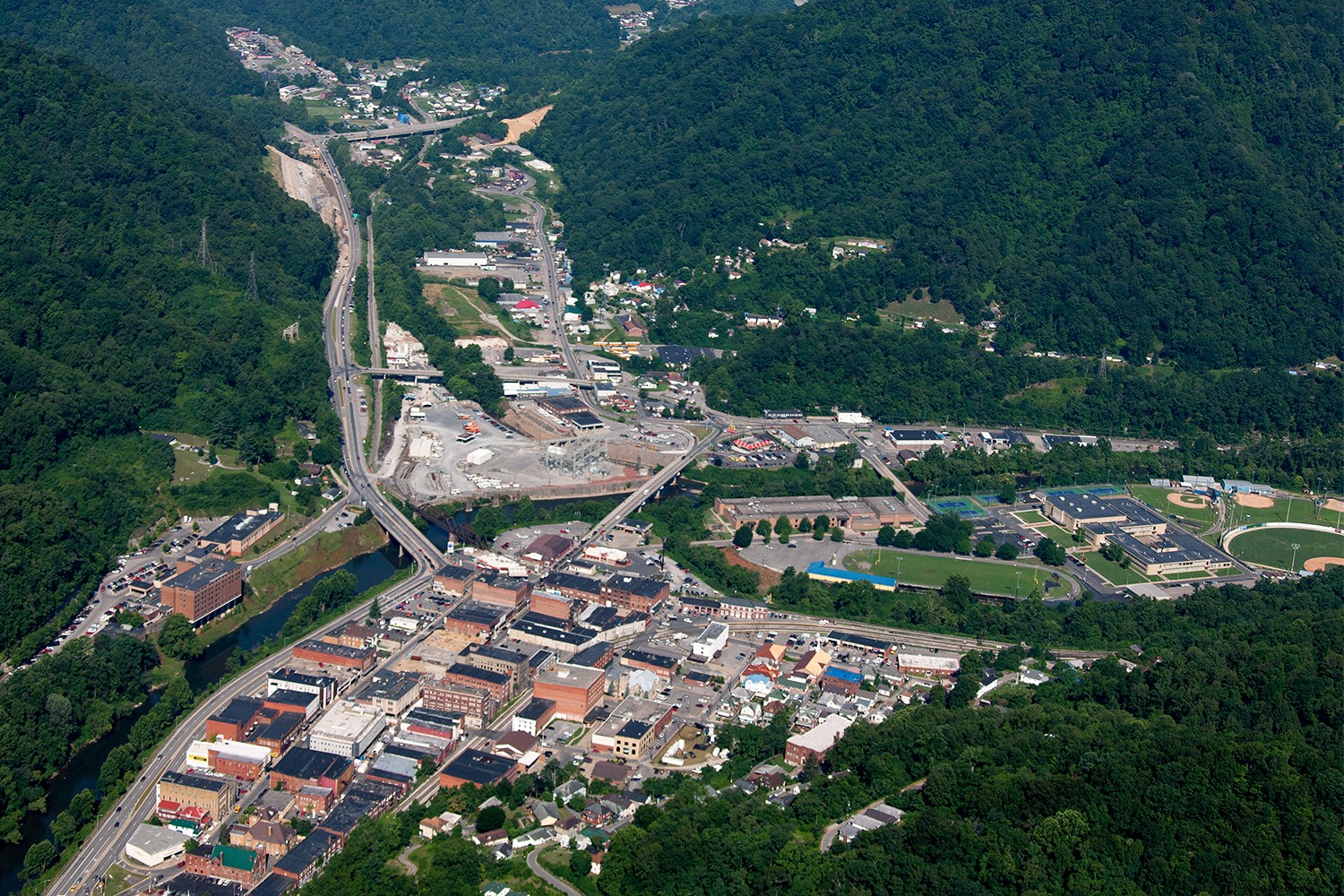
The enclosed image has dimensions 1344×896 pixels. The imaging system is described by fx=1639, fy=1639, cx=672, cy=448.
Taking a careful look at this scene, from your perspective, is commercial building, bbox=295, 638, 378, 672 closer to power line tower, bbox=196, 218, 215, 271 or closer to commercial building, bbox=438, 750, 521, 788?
commercial building, bbox=438, 750, 521, 788

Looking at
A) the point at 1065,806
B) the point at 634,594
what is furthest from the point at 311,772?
the point at 1065,806

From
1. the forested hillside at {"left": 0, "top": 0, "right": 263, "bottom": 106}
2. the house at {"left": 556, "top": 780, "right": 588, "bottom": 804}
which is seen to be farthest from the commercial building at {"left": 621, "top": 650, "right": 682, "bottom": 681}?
the forested hillside at {"left": 0, "top": 0, "right": 263, "bottom": 106}

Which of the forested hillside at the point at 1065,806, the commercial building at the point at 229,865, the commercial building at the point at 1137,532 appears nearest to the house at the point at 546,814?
the forested hillside at the point at 1065,806

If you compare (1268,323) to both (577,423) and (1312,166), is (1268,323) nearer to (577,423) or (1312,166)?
(1312,166)

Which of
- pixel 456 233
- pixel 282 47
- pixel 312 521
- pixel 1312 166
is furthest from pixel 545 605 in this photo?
pixel 282 47

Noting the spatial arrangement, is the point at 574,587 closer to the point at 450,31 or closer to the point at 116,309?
the point at 116,309
